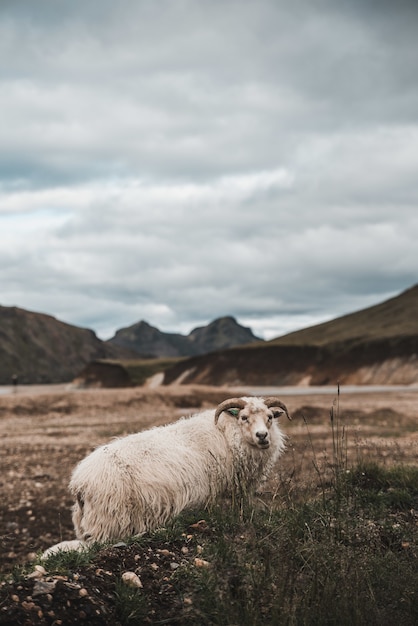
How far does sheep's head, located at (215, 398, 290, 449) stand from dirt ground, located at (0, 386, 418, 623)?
45cm

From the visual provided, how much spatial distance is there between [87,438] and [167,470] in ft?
62.0

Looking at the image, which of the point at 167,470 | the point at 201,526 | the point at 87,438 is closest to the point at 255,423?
the point at 167,470

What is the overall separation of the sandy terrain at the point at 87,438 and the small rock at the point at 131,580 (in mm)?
976

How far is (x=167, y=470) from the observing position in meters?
9.17

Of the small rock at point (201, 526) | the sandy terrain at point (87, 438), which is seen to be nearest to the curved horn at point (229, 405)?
the sandy terrain at point (87, 438)

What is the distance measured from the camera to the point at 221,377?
307 ft

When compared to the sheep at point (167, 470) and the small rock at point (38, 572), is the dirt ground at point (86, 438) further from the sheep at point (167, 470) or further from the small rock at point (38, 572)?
the sheep at point (167, 470)

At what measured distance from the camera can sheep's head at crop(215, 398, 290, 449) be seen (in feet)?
32.2

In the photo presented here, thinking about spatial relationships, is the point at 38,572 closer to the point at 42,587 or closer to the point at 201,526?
the point at 42,587

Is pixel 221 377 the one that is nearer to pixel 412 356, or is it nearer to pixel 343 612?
pixel 412 356

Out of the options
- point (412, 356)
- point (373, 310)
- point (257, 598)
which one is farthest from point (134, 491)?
point (373, 310)

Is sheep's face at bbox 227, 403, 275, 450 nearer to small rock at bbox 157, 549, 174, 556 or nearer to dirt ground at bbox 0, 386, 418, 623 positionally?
dirt ground at bbox 0, 386, 418, 623

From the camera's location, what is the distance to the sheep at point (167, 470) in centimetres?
883

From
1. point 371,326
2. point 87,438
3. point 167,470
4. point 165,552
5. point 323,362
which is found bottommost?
point 87,438
